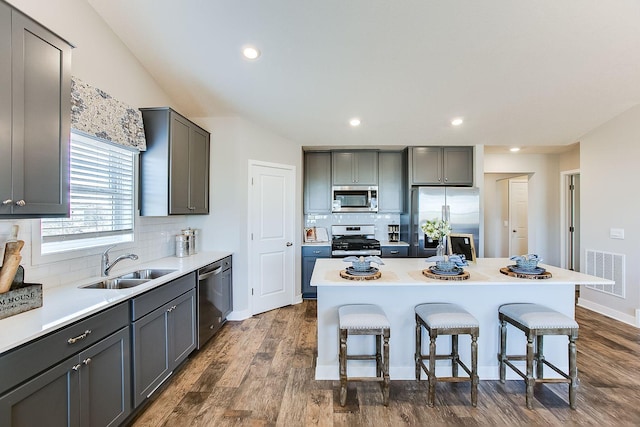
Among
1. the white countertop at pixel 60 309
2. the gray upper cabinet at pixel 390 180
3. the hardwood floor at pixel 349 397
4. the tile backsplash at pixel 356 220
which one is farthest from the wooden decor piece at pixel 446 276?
the tile backsplash at pixel 356 220

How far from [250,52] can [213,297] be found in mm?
2453

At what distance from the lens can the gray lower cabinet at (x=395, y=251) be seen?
4.64m

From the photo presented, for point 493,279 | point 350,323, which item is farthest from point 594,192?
point 350,323

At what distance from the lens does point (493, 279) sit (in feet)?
7.29

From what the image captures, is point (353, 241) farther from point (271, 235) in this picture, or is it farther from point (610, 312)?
point (610, 312)

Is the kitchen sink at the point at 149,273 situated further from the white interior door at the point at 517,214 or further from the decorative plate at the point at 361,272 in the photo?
the white interior door at the point at 517,214

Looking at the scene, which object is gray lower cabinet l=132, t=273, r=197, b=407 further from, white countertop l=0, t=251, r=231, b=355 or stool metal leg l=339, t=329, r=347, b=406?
stool metal leg l=339, t=329, r=347, b=406

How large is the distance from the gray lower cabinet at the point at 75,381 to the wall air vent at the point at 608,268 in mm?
5332

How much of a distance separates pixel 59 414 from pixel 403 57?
3.35 m

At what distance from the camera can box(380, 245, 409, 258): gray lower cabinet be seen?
464 cm

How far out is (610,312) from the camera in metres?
3.80

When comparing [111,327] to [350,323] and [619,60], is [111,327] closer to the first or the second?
[350,323]

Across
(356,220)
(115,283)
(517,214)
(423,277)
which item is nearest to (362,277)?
(423,277)

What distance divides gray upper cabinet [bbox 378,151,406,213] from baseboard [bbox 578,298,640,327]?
285 centimetres
